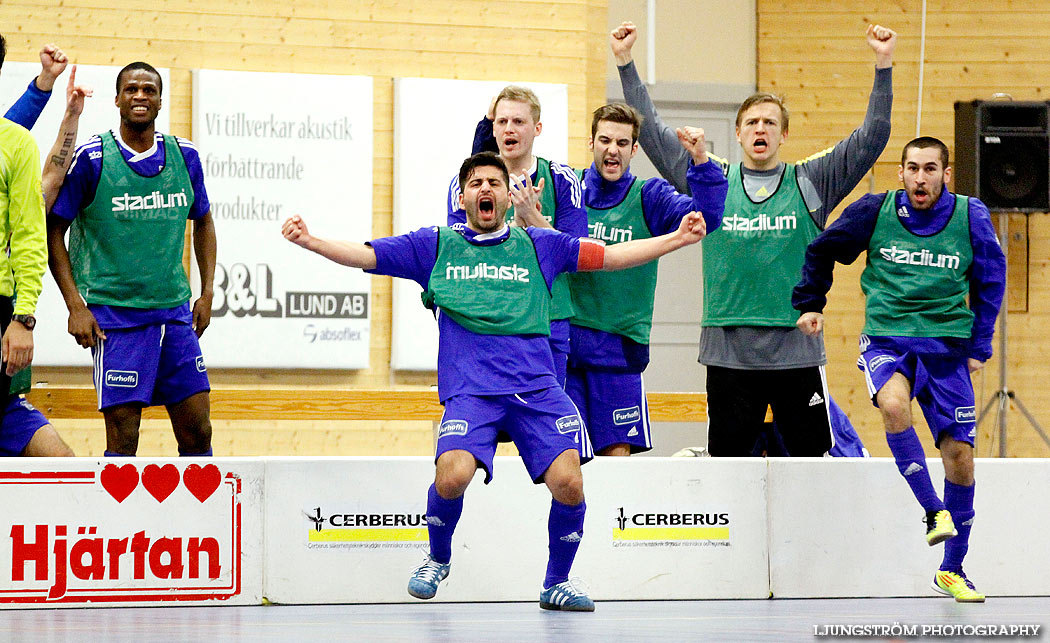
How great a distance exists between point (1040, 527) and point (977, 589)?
425 millimetres

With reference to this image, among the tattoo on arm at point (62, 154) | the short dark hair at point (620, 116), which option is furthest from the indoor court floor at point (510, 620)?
the short dark hair at point (620, 116)

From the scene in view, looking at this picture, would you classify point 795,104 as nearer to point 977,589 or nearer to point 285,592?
point 977,589

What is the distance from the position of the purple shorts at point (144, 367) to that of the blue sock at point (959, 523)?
3292 mm

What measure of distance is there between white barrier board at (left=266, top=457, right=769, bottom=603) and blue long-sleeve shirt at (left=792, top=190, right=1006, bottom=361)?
2.73 ft

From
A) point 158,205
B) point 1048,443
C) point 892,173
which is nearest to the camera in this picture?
point 158,205

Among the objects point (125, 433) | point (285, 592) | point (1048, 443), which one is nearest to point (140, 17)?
point (125, 433)

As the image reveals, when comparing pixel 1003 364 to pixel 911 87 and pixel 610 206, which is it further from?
pixel 610 206

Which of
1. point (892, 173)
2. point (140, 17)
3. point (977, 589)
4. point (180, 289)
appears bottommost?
point (977, 589)

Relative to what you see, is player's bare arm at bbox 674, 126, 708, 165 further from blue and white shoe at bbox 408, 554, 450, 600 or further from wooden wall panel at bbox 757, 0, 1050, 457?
wooden wall panel at bbox 757, 0, 1050, 457

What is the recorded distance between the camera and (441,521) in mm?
4844

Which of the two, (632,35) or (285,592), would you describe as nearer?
(285,592)

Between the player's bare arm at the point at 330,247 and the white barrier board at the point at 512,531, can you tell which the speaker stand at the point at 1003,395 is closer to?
the white barrier board at the point at 512,531

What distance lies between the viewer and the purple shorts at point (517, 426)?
189 inches

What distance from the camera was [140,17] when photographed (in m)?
8.59
